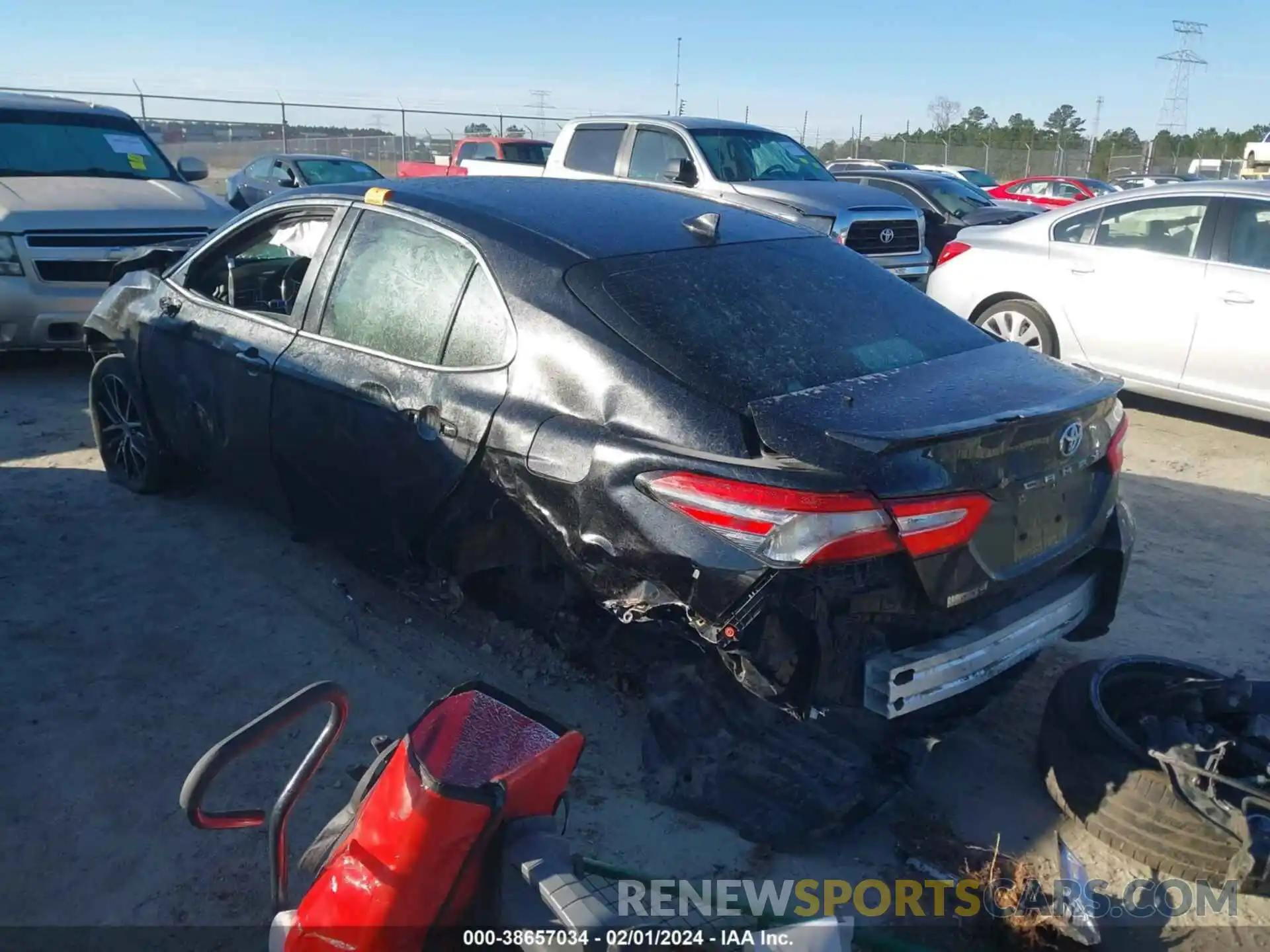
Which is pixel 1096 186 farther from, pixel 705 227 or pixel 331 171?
pixel 705 227

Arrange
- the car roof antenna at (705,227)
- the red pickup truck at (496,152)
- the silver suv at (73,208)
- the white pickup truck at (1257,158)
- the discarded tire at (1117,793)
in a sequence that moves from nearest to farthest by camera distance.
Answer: the discarded tire at (1117,793) → the car roof antenna at (705,227) → the silver suv at (73,208) → the red pickup truck at (496,152) → the white pickup truck at (1257,158)

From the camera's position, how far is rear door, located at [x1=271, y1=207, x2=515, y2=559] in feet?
10.8

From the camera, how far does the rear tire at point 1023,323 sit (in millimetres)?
7355

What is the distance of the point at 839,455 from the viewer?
2.58 metres

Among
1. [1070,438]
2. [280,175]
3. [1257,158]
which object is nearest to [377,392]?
[1070,438]

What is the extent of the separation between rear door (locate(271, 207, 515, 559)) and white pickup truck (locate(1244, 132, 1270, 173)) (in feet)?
102

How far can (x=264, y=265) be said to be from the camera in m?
4.76

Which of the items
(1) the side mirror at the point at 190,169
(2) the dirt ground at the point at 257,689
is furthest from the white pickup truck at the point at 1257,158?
(1) the side mirror at the point at 190,169

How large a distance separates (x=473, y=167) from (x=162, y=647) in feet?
42.0

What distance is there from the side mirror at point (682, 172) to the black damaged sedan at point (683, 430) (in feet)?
20.3

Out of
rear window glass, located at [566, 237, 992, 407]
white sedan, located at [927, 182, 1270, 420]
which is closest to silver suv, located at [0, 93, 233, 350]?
rear window glass, located at [566, 237, 992, 407]

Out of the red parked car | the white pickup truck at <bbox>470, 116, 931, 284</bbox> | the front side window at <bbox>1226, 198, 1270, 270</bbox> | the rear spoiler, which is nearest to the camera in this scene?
the rear spoiler

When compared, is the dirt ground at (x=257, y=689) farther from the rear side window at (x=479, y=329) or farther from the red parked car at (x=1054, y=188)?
the red parked car at (x=1054, y=188)

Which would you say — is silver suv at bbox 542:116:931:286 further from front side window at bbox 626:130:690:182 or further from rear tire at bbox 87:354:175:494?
rear tire at bbox 87:354:175:494
